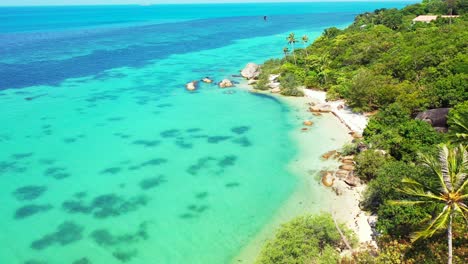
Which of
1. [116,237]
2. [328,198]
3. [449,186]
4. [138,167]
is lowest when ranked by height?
[116,237]

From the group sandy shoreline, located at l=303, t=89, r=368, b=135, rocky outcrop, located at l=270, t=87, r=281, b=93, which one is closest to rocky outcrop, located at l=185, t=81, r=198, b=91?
rocky outcrop, located at l=270, t=87, r=281, b=93

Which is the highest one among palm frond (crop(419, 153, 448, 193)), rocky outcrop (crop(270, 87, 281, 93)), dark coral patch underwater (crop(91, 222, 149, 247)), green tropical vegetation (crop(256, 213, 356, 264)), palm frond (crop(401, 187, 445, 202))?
palm frond (crop(419, 153, 448, 193))

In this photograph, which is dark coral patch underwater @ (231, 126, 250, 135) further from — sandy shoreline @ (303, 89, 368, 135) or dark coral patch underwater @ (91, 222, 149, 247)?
dark coral patch underwater @ (91, 222, 149, 247)

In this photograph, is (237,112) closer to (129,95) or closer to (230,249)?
(129,95)

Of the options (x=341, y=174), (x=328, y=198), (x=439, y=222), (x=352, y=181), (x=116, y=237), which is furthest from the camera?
(x=341, y=174)

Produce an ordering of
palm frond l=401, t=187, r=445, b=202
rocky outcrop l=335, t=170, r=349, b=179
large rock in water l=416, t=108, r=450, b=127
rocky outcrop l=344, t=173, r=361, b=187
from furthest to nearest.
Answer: large rock in water l=416, t=108, r=450, b=127
rocky outcrop l=335, t=170, r=349, b=179
rocky outcrop l=344, t=173, r=361, b=187
palm frond l=401, t=187, r=445, b=202

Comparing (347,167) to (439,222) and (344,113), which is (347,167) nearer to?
(344,113)

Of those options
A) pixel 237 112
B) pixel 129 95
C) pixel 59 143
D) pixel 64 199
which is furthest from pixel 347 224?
pixel 129 95

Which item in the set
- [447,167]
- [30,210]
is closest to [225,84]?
[30,210]
